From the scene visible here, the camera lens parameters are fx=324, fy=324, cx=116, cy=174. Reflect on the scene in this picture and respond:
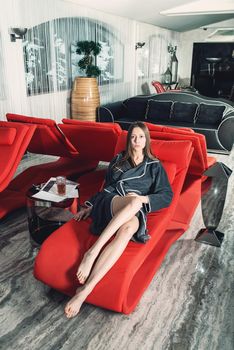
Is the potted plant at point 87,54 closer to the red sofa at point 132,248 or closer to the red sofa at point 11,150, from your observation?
the red sofa at point 11,150

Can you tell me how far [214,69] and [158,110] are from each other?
6.51 metres

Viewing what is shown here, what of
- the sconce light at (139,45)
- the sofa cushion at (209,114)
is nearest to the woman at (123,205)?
the sofa cushion at (209,114)

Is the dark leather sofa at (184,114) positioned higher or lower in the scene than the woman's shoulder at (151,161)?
lower

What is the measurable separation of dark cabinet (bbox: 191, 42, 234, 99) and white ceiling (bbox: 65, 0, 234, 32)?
34.7 inches

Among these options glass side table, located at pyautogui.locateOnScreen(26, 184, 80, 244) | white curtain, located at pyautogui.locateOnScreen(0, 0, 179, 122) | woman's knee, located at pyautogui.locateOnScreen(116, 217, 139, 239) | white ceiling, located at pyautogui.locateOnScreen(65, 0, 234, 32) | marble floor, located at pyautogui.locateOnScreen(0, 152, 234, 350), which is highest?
white ceiling, located at pyautogui.locateOnScreen(65, 0, 234, 32)

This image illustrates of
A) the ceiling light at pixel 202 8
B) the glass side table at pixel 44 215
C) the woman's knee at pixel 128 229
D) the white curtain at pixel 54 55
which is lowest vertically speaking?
the glass side table at pixel 44 215

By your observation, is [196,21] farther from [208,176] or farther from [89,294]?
[89,294]

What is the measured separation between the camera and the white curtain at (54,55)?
4922 millimetres

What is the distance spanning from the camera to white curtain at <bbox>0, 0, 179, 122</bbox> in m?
4.92

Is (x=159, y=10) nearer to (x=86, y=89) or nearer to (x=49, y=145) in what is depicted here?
(x=86, y=89)

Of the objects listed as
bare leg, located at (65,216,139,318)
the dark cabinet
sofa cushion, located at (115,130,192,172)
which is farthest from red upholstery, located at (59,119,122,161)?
the dark cabinet

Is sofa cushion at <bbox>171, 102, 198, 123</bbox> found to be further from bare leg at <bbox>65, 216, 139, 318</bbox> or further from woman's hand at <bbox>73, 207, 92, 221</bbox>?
bare leg at <bbox>65, 216, 139, 318</bbox>

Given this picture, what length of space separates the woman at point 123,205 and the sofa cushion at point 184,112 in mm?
3673

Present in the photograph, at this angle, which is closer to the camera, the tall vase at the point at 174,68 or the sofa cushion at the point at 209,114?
the sofa cushion at the point at 209,114
